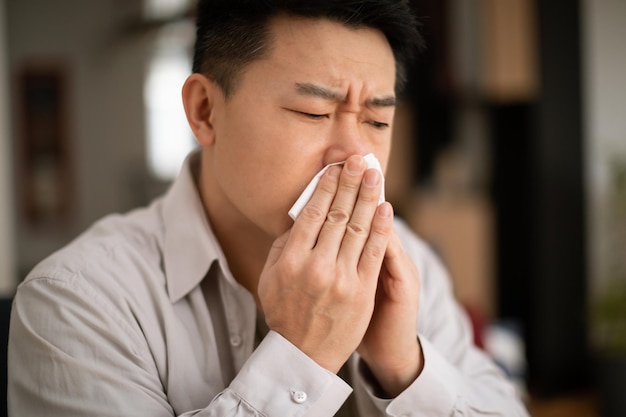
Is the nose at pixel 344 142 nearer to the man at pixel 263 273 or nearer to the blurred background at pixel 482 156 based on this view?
the man at pixel 263 273

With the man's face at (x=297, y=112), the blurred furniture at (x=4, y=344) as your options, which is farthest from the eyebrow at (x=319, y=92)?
the blurred furniture at (x=4, y=344)

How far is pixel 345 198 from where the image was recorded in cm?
110

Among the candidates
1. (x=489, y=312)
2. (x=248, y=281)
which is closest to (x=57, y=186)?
(x=489, y=312)

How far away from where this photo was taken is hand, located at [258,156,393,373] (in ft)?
3.43

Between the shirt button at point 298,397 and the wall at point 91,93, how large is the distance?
6.38 metres

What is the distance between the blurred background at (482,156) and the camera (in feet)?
12.7

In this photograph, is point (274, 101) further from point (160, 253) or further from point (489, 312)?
point (489, 312)

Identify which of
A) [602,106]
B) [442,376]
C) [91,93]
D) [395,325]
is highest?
[91,93]

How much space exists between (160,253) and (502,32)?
3.72 meters

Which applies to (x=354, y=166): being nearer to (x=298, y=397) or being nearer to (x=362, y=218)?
(x=362, y=218)

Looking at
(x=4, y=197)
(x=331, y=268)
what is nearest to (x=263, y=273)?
(x=331, y=268)

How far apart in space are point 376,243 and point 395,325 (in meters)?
0.17

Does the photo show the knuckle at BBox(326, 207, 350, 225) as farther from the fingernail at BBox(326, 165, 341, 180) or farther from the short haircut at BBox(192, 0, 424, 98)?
the short haircut at BBox(192, 0, 424, 98)

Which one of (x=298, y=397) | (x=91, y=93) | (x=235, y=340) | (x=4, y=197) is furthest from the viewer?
(x=91, y=93)
